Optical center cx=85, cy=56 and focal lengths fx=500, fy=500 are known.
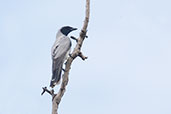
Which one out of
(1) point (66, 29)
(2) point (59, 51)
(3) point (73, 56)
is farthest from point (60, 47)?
(3) point (73, 56)

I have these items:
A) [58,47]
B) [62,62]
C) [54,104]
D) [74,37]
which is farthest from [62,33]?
[54,104]

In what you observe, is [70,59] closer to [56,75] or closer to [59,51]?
[56,75]

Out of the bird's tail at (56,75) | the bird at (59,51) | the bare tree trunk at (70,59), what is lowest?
the bare tree trunk at (70,59)

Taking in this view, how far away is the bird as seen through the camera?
1079cm

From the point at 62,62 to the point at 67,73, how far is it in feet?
7.76

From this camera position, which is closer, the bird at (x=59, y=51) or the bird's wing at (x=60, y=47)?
the bird at (x=59, y=51)

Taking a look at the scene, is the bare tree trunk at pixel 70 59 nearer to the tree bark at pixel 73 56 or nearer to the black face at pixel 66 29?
the tree bark at pixel 73 56

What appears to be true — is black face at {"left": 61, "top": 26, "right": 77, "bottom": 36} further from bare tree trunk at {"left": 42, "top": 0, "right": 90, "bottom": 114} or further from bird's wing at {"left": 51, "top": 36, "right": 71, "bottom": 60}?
bare tree trunk at {"left": 42, "top": 0, "right": 90, "bottom": 114}

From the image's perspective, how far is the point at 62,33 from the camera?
13.5 meters

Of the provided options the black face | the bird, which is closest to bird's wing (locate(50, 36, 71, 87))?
the bird

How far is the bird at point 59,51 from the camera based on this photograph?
10788 millimetres

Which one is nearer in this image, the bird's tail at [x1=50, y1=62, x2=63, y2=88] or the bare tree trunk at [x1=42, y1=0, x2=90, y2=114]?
the bare tree trunk at [x1=42, y1=0, x2=90, y2=114]

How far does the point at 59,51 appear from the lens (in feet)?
39.0

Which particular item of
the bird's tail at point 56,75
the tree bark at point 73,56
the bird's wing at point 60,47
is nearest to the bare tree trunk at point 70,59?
the tree bark at point 73,56
